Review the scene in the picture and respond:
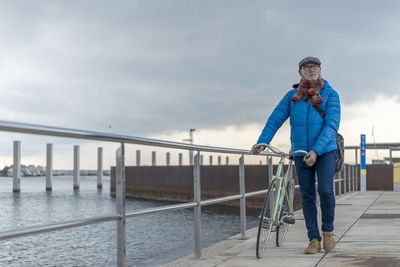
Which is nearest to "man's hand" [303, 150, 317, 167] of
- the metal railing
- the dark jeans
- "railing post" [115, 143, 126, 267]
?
the dark jeans

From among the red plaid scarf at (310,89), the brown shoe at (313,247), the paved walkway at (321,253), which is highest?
the red plaid scarf at (310,89)

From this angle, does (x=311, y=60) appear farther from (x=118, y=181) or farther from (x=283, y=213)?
(x=118, y=181)

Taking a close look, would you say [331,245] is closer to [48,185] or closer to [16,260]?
[16,260]

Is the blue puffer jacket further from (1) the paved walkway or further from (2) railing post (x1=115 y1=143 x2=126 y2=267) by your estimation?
(2) railing post (x1=115 y1=143 x2=126 y2=267)

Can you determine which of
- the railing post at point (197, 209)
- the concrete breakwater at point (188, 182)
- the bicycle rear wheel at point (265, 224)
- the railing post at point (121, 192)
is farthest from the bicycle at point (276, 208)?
the concrete breakwater at point (188, 182)

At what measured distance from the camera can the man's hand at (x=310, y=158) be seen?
389 centimetres

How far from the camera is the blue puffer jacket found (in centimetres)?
400

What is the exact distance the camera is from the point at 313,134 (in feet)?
13.4

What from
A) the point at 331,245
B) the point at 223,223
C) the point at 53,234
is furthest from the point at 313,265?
the point at 223,223

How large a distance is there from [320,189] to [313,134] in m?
0.49

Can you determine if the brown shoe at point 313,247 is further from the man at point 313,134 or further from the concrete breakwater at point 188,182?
the concrete breakwater at point 188,182

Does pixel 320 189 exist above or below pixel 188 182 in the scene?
above

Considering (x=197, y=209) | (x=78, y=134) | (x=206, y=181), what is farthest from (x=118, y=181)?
(x=206, y=181)

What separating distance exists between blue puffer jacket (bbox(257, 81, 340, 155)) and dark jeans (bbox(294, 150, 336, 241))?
0.40 ft
